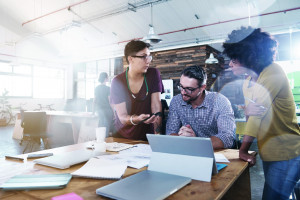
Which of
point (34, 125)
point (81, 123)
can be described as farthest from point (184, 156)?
point (81, 123)

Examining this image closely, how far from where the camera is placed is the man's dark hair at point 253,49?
1.31 metres

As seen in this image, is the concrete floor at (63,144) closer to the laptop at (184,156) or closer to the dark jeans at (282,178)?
the dark jeans at (282,178)

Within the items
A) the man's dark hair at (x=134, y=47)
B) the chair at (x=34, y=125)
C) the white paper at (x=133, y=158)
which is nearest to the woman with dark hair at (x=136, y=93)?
the man's dark hair at (x=134, y=47)

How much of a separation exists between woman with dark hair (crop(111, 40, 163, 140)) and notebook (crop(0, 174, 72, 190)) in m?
0.92

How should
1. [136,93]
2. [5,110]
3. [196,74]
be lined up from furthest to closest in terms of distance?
[5,110], [136,93], [196,74]

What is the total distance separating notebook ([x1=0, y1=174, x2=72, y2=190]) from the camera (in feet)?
2.55

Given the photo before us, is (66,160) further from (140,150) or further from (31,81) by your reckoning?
(31,81)

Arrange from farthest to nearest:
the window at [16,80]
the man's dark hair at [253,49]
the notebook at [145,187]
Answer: the window at [16,80], the man's dark hair at [253,49], the notebook at [145,187]

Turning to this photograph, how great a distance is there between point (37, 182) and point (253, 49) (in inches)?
52.3

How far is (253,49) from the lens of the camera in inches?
52.4

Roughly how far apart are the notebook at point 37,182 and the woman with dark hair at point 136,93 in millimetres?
919

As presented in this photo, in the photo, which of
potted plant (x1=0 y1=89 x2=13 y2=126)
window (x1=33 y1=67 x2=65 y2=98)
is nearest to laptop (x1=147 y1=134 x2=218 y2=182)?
potted plant (x1=0 y1=89 x2=13 y2=126)

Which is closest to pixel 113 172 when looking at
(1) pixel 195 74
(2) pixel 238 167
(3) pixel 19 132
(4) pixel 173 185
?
(4) pixel 173 185

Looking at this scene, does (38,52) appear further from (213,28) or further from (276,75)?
(276,75)
